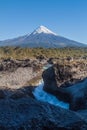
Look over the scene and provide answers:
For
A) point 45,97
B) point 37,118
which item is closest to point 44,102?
point 37,118

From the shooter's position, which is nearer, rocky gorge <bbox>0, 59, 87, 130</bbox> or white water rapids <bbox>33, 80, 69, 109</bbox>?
rocky gorge <bbox>0, 59, 87, 130</bbox>

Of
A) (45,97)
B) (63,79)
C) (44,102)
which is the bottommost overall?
(45,97)

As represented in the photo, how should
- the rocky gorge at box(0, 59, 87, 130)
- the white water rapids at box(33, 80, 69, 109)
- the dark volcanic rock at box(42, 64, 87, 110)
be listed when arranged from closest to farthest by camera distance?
the rocky gorge at box(0, 59, 87, 130) < the white water rapids at box(33, 80, 69, 109) < the dark volcanic rock at box(42, 64, 87, 110)

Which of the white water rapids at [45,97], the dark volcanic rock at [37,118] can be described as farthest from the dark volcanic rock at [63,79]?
the dark volcanic rock at [37,118]

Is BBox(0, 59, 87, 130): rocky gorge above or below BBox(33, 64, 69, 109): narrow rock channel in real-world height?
above

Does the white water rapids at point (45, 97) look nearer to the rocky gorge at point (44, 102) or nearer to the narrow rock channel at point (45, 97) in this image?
the narrow rock channel at point (45, 97)

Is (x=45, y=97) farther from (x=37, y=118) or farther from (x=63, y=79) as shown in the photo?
(x=37, y=118)

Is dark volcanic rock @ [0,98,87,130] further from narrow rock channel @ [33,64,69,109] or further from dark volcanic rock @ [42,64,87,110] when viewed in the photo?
narrow rock channel @ [33,64,69,109]

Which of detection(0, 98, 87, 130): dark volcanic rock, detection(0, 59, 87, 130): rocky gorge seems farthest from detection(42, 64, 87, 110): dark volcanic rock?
detection(0, 98, 87, 130): dark volcanic rock
